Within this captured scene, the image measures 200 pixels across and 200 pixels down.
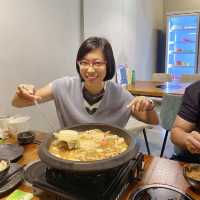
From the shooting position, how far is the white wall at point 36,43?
1.88m

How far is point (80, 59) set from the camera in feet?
4.62

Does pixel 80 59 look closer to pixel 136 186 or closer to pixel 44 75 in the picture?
pixel 136 186

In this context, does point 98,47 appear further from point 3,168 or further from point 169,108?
point 169,108

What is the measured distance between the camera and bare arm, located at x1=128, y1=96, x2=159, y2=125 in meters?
1.20

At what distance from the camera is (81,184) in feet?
2.61

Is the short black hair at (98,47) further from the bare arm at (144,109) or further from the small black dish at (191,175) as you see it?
the small black dish at (191,175)

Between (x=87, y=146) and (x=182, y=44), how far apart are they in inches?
194

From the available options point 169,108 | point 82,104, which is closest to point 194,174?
point 82,104

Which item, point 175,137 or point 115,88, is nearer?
point 175,137

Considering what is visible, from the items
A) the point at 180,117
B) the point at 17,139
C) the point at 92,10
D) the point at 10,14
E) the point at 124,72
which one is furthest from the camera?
the point at 124,72

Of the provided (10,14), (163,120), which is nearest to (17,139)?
(10,14)

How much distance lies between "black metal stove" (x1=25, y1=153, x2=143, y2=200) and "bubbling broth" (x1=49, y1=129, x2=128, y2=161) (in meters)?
0.07

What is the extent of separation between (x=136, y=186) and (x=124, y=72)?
9.17ft

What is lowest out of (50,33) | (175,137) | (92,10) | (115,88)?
(175,137)
